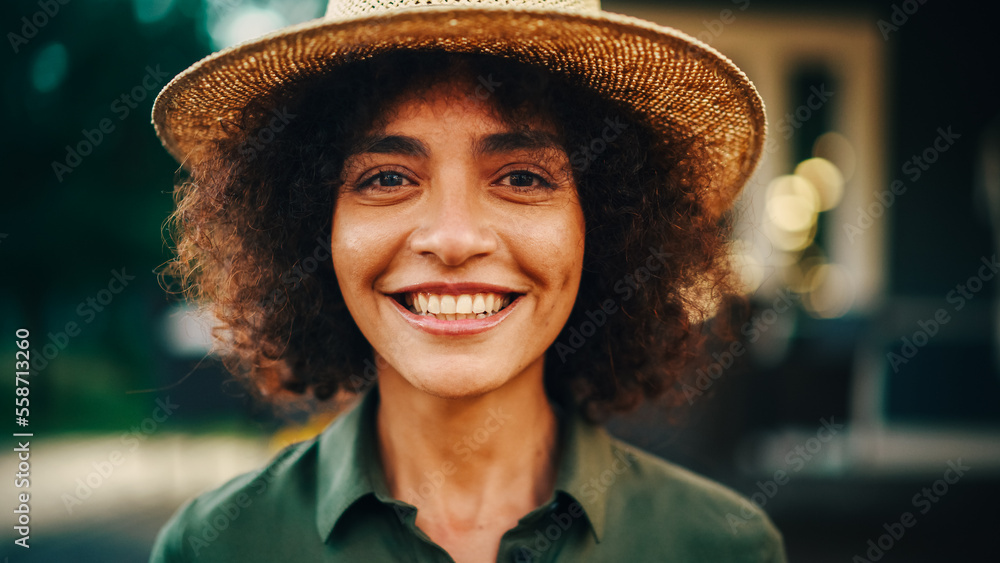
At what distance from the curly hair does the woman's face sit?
0.07 meters

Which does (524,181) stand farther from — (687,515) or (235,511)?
(235,511)

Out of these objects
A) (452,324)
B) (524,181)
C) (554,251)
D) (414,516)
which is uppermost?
(524,181)

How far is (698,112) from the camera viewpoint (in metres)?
1.62

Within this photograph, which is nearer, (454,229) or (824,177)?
(454,229)

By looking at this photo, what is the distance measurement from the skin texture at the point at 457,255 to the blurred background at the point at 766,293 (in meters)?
1.57

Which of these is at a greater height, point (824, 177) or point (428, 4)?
point (824, 177)

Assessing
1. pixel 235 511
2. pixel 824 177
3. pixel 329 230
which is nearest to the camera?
pixel 235 511

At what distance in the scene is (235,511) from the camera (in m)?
1.58

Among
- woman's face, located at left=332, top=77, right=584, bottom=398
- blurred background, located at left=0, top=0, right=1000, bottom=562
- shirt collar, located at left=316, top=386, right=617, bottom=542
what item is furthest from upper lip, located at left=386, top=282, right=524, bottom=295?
blurred background, located at left=0, top=0, right=1000, bottom=562

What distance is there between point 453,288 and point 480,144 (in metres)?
0.30

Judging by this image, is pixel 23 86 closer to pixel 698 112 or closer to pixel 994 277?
pixel 698 112

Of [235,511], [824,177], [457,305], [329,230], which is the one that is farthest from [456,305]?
[824,177]

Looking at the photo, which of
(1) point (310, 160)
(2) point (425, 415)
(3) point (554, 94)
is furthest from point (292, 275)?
(3) point (554, 94)

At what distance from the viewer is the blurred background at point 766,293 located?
13.6ft
